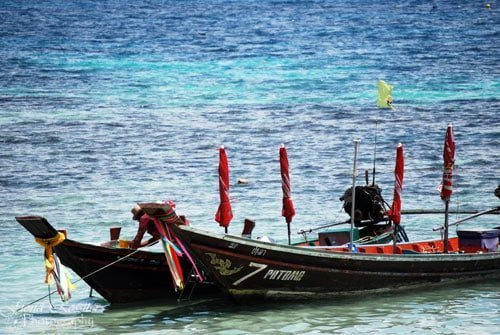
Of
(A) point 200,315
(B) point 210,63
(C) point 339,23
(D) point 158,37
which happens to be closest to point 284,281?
(A) point 200,315

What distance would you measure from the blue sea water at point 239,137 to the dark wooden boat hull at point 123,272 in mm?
559

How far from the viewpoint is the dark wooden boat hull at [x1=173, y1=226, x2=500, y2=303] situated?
73.7 ft

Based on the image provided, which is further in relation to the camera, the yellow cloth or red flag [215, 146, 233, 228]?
red flag [215, 146, 233, 228]

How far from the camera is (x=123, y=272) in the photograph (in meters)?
23.9

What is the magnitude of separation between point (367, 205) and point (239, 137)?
21979 mm

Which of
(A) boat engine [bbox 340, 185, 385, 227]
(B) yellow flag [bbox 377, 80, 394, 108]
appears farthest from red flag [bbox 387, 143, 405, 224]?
(A) boat engine [bbox 340, 185, 385, 227]

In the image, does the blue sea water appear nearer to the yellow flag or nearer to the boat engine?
the boat engine

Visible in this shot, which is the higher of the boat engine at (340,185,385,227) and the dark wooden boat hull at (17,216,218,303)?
the boat engine at (340,185,385,227)

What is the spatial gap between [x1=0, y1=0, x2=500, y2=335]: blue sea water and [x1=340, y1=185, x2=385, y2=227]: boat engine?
2.87m

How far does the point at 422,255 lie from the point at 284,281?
314cm

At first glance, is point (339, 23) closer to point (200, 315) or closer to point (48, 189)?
point (48, 189)

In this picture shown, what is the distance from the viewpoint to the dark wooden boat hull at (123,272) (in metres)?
23.5

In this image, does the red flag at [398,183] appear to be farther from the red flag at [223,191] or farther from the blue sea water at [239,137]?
the red flag at [223,191]

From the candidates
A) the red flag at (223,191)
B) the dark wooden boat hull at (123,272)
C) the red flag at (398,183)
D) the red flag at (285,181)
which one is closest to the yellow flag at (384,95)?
the red flag at (398,183)
